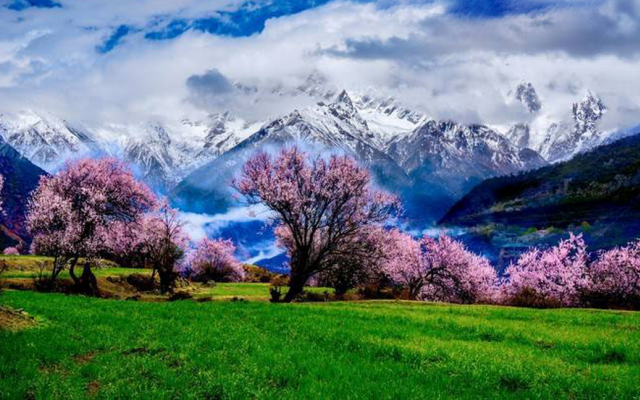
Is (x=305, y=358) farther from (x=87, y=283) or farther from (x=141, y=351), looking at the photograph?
(x=87, y=283)

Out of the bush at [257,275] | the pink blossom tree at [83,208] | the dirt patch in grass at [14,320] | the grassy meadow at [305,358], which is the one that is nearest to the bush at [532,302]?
the grassy meadow at [305,358]

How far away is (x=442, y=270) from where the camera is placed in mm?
71312

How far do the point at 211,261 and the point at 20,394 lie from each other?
117181mm

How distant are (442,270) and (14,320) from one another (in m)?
57.6

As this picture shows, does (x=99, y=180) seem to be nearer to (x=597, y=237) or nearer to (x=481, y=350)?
(x=481, y=350)

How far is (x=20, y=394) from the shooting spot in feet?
40.8

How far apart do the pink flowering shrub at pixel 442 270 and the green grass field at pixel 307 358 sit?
45.5m

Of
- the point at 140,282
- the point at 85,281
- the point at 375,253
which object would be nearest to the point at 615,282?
the point at 375,253

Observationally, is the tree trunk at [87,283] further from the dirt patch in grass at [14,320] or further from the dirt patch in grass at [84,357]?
the dirt patch in grass at [84,357]

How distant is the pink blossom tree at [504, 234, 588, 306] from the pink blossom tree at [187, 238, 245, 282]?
63.6 m

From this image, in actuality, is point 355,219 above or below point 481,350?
above

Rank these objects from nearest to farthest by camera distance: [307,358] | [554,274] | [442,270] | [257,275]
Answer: [307,358]
[442,270]
[554,274]
[257,275]

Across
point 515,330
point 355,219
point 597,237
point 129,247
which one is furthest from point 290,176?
point 597,237

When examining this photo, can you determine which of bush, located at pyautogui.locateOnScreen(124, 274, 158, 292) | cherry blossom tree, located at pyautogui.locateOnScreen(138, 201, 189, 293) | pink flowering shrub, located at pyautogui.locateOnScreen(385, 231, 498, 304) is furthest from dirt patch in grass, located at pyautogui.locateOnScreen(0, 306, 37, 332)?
pink flowering shrub, located at pyautogui.locateOnScreen(385, 231, 498, 304)
